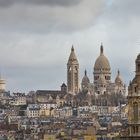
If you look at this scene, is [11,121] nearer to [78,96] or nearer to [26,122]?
[26,122]

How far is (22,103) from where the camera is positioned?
7313 inches

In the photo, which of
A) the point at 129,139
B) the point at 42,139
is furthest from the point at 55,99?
the point at 129,139

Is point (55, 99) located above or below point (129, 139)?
above

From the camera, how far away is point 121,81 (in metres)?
194

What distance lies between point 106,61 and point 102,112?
2756cm

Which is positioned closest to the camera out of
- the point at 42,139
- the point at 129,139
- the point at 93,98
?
the point at 129,139

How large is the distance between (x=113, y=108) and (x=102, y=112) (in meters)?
2.35

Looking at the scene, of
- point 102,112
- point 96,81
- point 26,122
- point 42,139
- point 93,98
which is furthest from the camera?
point 96,81

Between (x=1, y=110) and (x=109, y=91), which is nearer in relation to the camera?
(x=1, y=110)

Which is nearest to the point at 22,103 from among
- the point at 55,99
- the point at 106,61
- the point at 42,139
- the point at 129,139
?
the point at 55,99

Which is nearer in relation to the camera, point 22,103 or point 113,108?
point 113,108

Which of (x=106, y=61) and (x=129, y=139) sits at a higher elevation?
(x=106, y=61)

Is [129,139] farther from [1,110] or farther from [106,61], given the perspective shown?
[106,61]

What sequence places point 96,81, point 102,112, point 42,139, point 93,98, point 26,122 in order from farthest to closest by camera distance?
point 96,81 < point 93,98 < point 102,112 < point 26,122 < point 42,139
